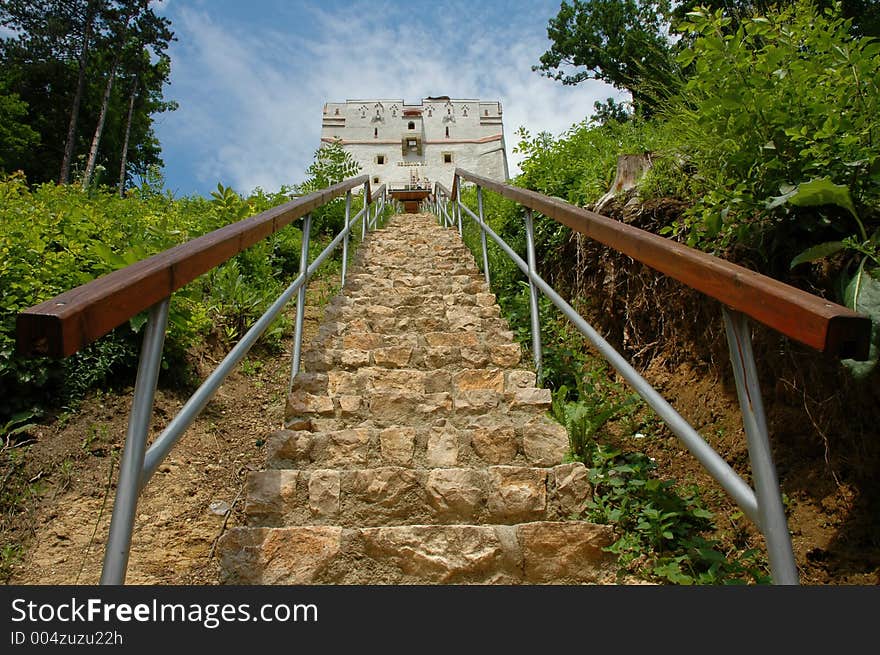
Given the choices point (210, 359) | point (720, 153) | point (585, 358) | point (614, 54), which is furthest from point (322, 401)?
point (614, 54)

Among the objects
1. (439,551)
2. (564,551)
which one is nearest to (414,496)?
(439,551)

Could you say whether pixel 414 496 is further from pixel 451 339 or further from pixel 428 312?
pixel 428 312

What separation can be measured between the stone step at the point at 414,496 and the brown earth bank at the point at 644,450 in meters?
0.24

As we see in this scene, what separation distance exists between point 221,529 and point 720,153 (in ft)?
7.19

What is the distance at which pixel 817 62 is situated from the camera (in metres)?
1.67

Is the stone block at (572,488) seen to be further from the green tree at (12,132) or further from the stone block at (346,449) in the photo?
the green tree at (12,132)

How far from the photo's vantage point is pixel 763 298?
101 centimetres

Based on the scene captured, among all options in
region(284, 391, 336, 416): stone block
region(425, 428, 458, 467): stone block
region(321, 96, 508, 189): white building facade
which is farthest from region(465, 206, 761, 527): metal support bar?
region(321, 96, 508, 189): white building facade

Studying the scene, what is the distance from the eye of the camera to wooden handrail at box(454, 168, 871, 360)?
862 mm

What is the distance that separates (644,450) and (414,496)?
90 cm

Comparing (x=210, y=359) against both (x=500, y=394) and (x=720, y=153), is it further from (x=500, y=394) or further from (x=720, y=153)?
(x=720, y=153)

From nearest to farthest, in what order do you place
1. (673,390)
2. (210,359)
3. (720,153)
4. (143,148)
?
(720,153)
(673,390)
(210,359)
(143,148)

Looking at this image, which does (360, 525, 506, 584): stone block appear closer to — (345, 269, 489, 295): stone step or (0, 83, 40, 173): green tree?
(345, 269, 489, 295): stone step

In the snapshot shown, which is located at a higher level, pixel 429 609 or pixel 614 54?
pixel 614 54
